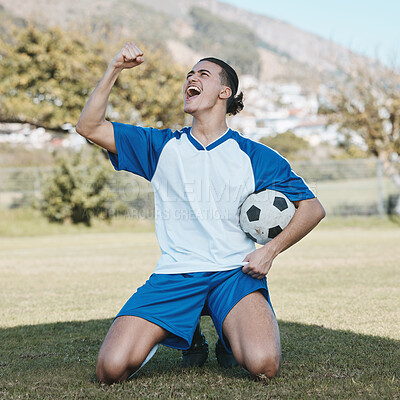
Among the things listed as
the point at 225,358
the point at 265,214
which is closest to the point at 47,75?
the point at 265,214

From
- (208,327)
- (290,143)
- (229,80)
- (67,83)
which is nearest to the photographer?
(229,80)

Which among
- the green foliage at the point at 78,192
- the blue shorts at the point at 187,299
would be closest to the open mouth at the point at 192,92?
the blue shorts at the point at 187,299

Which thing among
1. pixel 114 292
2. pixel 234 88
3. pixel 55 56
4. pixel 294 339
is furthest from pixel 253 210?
pixel 55 56

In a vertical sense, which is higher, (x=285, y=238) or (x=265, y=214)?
(x=265, y=214)

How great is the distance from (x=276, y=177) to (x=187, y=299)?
1.03m

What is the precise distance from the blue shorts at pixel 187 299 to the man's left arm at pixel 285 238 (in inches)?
4.4

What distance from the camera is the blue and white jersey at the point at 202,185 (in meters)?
3.86

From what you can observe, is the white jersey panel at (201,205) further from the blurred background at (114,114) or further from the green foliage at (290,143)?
the green foliage at (290,143)

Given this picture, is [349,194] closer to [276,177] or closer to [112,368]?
[276,177]

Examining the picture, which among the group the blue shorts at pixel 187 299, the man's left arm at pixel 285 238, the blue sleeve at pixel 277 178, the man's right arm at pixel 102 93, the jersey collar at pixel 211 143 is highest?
the man's right arm at pixel 102 93

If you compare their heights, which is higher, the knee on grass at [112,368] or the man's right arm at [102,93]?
the man's right arm at [102,93]

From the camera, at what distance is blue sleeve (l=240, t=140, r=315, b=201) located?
12.8 feet

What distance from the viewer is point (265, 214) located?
3793 millimetres

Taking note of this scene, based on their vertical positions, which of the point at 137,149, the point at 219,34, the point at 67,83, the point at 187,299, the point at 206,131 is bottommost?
the point at 187,299
